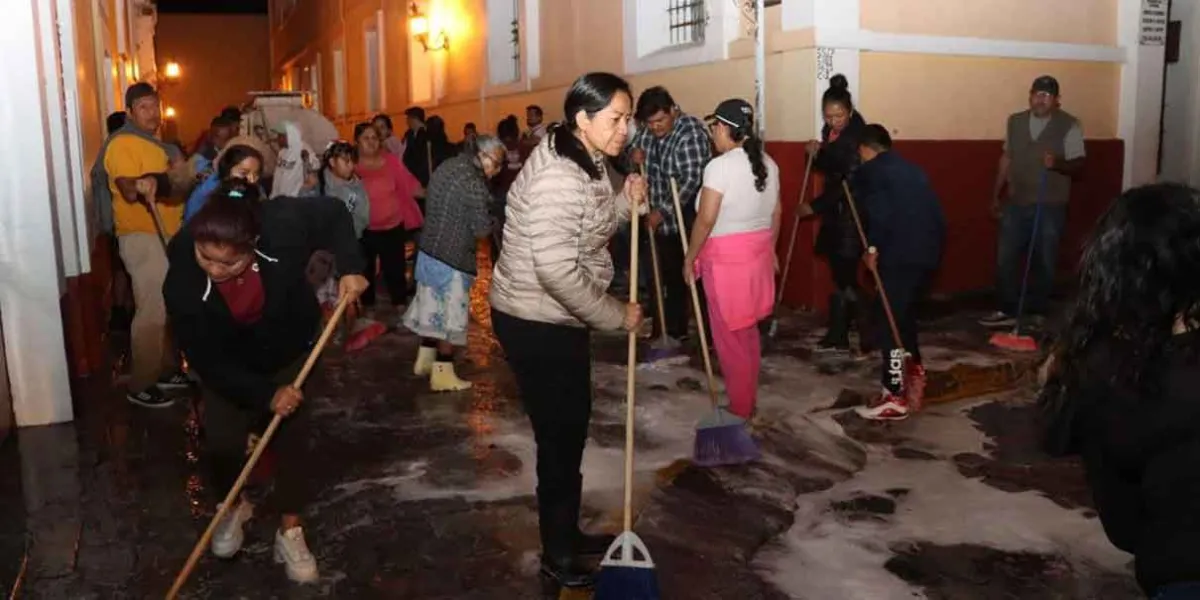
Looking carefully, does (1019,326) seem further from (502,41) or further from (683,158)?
(502,41)

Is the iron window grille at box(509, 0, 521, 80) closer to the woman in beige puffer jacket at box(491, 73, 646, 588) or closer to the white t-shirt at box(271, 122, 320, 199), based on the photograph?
the white t-shirt at box(271, 122, 320, 199)

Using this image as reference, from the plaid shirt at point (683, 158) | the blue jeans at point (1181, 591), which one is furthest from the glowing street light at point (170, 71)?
the blue jeans at point (1181, 591)

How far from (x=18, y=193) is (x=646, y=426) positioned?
3.91m

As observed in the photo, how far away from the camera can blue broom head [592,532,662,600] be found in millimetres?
3762

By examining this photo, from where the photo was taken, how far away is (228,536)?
4.41 m

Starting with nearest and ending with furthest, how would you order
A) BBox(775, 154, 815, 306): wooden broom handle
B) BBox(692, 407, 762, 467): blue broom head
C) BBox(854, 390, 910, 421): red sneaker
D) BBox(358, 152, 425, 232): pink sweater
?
BBox(692, 407, 762, 467): blue broom head
BBox(854, 390, 910, 421): red sneaker
BBox(775, 154, 815, 306): wooden broom handle
BBox(358, 152, 425, 232): pink sweater

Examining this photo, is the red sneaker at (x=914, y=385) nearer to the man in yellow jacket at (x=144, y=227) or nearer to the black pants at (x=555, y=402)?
the black pants at (x=555, y=402)

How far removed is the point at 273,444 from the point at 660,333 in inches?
179

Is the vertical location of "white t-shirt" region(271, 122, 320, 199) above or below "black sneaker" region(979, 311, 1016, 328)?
above

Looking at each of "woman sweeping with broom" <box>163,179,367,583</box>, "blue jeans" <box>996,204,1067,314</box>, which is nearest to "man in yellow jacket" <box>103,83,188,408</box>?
"woman sweeping with broom" <box>163,179,367,583</box>

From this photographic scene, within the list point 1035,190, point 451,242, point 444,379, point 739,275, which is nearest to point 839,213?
point 1035,190

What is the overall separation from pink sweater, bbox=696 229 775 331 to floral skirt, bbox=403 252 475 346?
78.7 inches

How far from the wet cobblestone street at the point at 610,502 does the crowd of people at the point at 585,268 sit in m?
0.32

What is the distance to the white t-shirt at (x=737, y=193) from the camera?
555 centimetres
